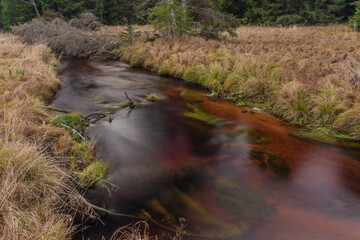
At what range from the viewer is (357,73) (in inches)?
241

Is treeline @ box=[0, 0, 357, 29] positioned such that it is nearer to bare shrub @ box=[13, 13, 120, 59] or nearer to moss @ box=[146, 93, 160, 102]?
bare shrub @ box=[13, 13, 120, 59]

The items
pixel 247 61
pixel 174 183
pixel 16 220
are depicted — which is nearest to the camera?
pixel 16 220

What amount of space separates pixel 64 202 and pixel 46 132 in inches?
65.7

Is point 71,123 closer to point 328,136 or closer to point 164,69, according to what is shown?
point 328,136

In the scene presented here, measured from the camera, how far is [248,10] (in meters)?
29.4

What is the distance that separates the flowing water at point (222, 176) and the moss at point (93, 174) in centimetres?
13

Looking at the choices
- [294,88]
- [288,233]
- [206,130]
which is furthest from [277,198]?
[294,88]

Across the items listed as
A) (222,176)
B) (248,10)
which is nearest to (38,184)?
(222,176)

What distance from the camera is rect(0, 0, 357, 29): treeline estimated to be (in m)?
24.7

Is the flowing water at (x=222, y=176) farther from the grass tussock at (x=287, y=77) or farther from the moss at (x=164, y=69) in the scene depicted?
the moss at (x=164, y=69)

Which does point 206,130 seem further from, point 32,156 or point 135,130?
point 32,156

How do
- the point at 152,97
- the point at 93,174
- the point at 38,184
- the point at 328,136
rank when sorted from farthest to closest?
the point at 152,97, the point at 328,136, the point at 93,174, the point at 38,184

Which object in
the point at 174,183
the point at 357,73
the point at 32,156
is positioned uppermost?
the point at 357,73

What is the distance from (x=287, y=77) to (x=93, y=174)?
6.04 metres
